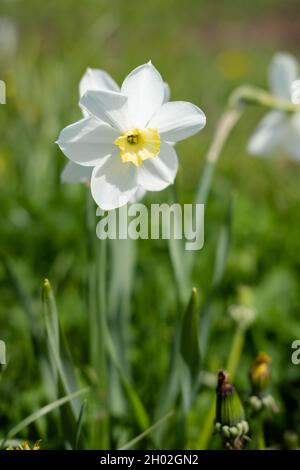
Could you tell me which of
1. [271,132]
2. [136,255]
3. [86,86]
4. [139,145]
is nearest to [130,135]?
[139,145]

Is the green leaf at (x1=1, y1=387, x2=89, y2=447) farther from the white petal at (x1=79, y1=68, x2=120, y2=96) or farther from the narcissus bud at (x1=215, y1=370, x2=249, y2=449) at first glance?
the white petal at (x1=79, y1=68, x2=120, y2=96)

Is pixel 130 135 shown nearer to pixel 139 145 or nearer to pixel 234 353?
pixel 139 145

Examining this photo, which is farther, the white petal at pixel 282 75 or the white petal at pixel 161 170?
the white petal at pixel 282 75

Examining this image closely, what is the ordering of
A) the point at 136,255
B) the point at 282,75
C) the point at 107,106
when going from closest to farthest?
the point at 107,106 < the point at 282,75 < the point at 136,255

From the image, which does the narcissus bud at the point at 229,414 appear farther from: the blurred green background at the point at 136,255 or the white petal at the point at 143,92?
the white petal at the point at 143,92

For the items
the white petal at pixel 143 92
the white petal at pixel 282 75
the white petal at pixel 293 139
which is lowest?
the white petal at pixel 143 92

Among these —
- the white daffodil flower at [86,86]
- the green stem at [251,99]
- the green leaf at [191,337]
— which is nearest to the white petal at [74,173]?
the white daffodil flower at [86,86]
